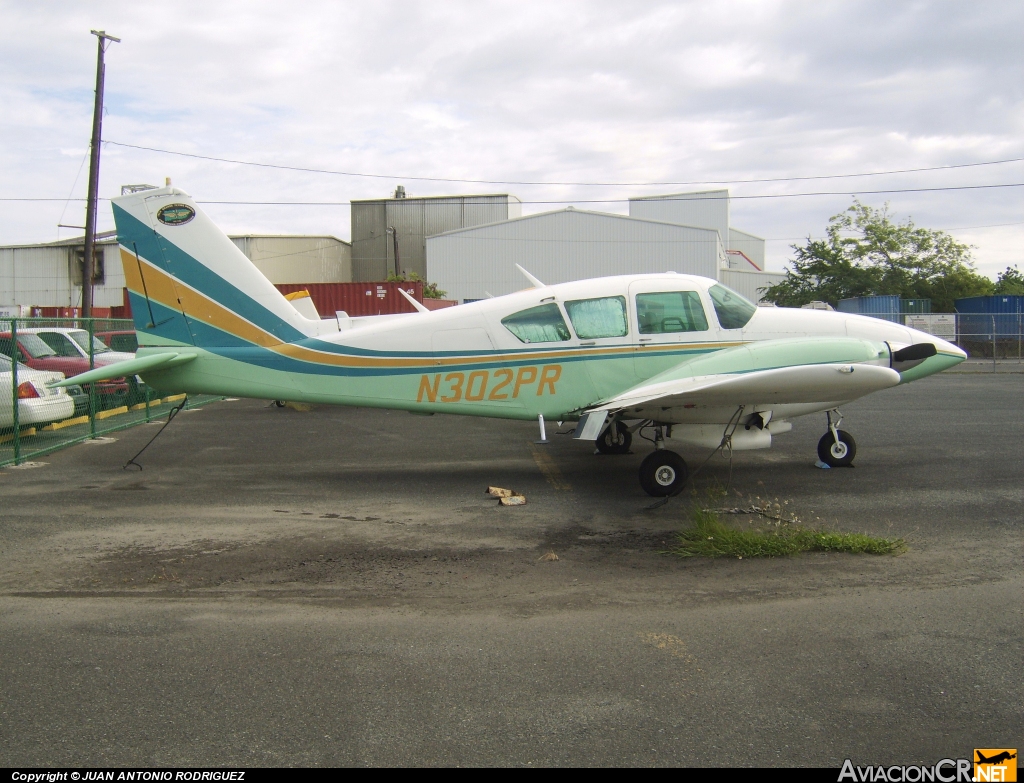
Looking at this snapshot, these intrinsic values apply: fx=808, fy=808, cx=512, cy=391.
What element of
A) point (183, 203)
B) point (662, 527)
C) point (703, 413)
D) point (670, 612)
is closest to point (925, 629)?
point (670, 612)

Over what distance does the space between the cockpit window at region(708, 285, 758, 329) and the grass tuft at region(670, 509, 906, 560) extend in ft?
10.6

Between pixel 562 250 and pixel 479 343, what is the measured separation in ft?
117

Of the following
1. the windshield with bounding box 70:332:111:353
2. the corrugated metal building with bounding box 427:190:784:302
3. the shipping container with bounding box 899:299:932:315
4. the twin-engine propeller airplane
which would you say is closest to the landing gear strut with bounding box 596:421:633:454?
the twin-engine propeller airplane

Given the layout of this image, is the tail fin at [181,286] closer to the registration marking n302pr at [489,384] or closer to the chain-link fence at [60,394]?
the chain-link fence at [60,394]

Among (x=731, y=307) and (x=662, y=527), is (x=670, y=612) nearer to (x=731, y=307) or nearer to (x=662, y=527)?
(x=662, y=527)

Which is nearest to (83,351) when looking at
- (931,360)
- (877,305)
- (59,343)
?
(59,343)

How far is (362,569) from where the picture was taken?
20.1 feet

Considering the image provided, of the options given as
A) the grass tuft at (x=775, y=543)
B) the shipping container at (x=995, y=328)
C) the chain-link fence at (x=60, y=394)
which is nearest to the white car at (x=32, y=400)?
the chain-link fence at (x=60, y=394)

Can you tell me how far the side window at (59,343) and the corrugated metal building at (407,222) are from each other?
3649cm

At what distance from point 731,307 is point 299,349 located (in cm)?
507

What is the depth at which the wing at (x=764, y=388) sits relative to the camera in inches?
307

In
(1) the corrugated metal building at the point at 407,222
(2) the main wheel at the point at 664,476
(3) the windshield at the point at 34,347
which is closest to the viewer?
(2) the main wheel at the point at 664,476

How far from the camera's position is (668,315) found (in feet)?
30.2

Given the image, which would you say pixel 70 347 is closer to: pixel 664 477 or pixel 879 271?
pixel 664 477
